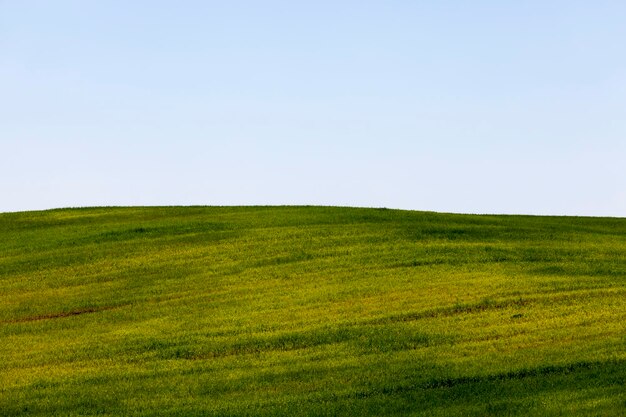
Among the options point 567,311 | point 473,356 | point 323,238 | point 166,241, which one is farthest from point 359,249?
point 473,356

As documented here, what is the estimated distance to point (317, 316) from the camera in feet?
89.9

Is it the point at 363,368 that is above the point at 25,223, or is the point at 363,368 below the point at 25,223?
below

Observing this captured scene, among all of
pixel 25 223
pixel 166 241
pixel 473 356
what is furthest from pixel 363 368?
pixel 25 223

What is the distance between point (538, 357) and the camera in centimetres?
2202

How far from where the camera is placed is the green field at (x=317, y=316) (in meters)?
20.6

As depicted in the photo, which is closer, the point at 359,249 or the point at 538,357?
the point at 538,357

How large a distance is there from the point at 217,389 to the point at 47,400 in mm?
3480

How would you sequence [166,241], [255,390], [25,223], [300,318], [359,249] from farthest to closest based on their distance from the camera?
[25,223] < [166,241] < [359,249] < [300,318] < [255,390]

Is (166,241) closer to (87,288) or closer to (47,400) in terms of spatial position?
(87,288)

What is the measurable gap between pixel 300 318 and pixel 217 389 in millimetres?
5904

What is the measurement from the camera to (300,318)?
27312mm

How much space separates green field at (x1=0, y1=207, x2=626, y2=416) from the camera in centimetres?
2064

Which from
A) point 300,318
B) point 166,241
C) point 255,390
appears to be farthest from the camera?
point 166,241

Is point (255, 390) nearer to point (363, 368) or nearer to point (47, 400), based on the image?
point (363, 368)
